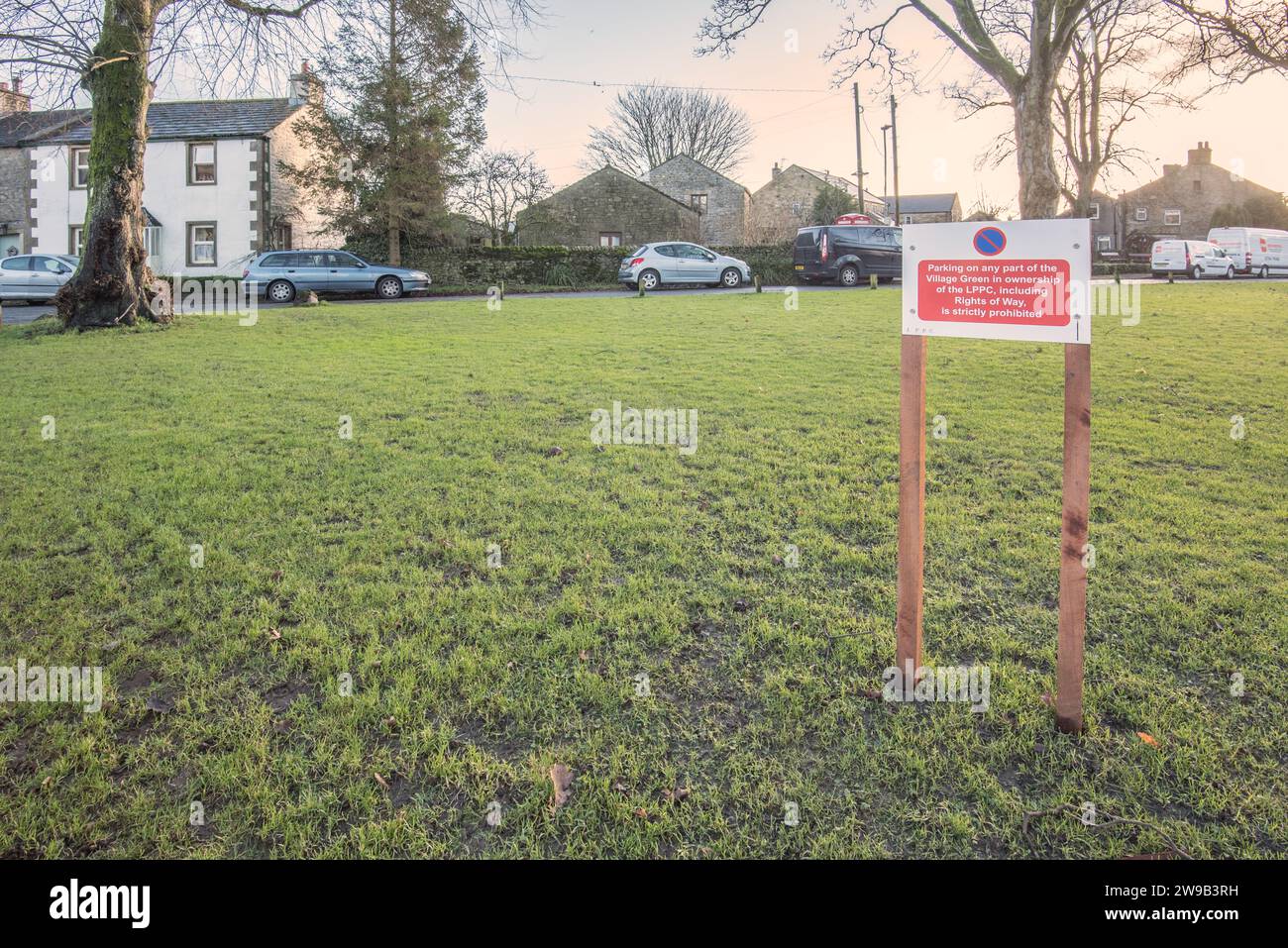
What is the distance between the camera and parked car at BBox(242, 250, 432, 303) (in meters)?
23.2

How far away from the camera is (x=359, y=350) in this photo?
12.7m

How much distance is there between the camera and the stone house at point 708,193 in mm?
49312

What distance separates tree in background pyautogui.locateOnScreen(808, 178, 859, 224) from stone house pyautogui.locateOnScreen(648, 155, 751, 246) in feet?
16.1

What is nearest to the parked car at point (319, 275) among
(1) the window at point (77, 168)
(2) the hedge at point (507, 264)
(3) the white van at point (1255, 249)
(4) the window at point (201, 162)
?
(2) the hedge at point (507, 264)

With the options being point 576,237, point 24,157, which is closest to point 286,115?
point 24,157

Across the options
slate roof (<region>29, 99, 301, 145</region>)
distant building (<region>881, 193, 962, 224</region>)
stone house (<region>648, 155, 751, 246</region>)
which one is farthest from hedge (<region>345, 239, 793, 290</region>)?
distant building (<region>881, 193, 962, 224</region>)

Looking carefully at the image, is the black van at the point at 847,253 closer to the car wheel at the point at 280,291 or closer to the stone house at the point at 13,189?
the car wheel at the point at 280,291

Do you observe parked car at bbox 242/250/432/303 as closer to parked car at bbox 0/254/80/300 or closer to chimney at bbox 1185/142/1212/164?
parked car at bbox 0/254/80/300

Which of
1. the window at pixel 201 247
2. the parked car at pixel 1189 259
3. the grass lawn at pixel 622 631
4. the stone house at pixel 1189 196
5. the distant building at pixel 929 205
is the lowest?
the grass lawn at pixel 622 631

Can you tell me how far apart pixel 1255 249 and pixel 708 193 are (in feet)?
94.7

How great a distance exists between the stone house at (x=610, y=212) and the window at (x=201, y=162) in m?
16.3

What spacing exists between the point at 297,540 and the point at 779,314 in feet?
45.5

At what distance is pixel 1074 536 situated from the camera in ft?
9.48
